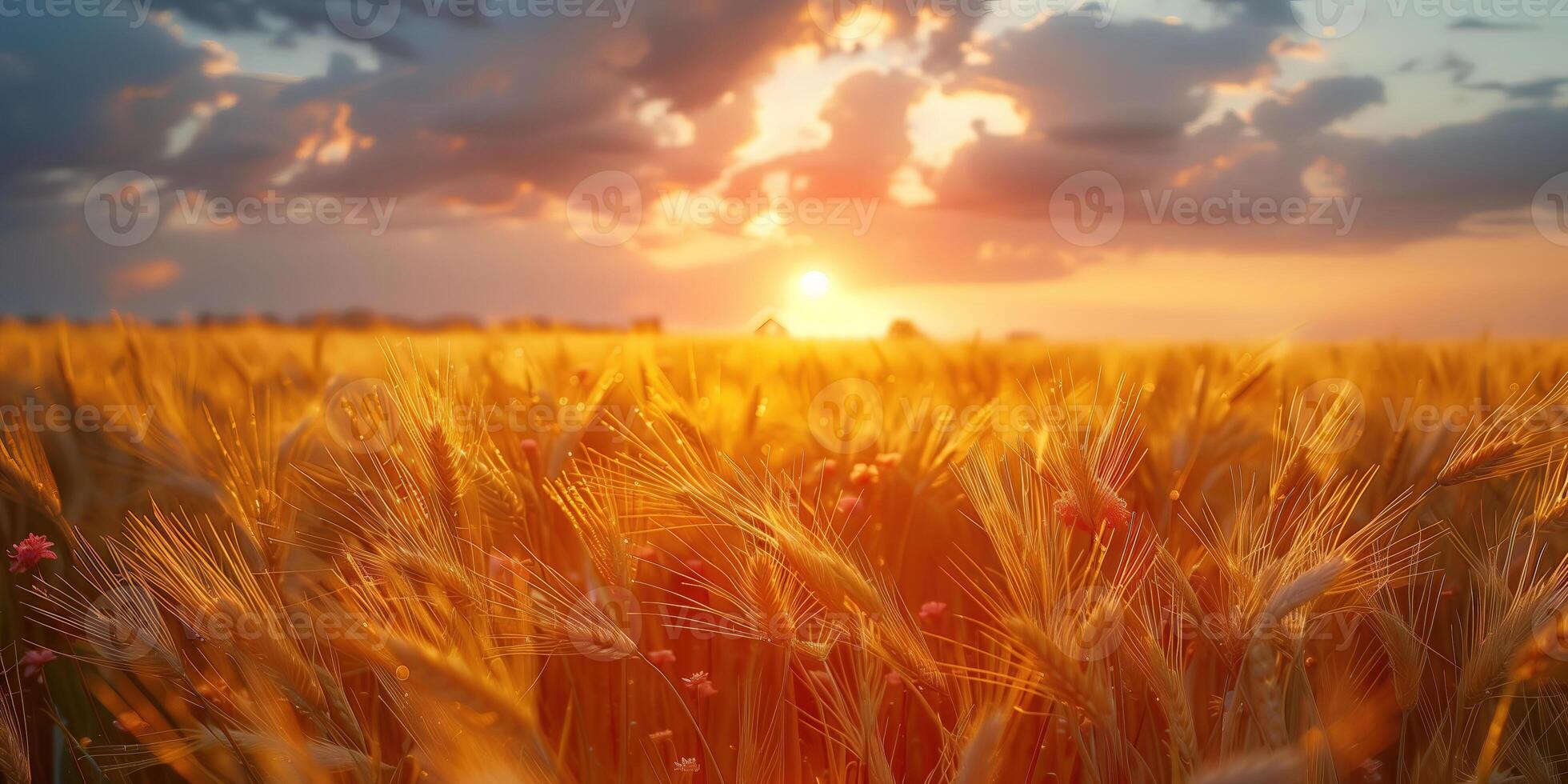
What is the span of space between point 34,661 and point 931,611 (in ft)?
5.04

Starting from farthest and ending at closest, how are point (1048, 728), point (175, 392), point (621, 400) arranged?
point (621, 400) → point (175, 392) → point (1048, 728)

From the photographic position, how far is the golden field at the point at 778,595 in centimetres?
92

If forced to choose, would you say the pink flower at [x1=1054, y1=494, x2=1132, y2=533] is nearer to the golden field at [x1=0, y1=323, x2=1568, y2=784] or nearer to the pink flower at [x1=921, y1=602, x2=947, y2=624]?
the golden field at [x1=0, y1=323, x2=1568, y2=784]

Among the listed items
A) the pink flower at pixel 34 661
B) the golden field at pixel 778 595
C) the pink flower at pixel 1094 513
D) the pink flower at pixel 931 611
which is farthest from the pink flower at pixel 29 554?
the pink flower at pixel 1094 513

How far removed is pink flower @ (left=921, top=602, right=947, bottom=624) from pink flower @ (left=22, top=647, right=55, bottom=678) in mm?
1463

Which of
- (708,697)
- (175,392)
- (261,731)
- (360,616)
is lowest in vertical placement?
(708,697)

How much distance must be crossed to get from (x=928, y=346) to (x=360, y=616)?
3525mm

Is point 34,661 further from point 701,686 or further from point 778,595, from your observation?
point 778,595

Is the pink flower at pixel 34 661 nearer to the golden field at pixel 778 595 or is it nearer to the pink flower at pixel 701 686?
the golden field at pixel 778 595

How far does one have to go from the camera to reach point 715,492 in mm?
1018

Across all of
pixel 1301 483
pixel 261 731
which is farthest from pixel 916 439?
pixel 261 731

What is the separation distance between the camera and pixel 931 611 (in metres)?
1.40

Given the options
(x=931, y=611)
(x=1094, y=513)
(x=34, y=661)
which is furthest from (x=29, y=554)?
(x=1094, y=513)

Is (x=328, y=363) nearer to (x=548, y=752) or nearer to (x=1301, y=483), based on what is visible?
(x=548, y=752)
